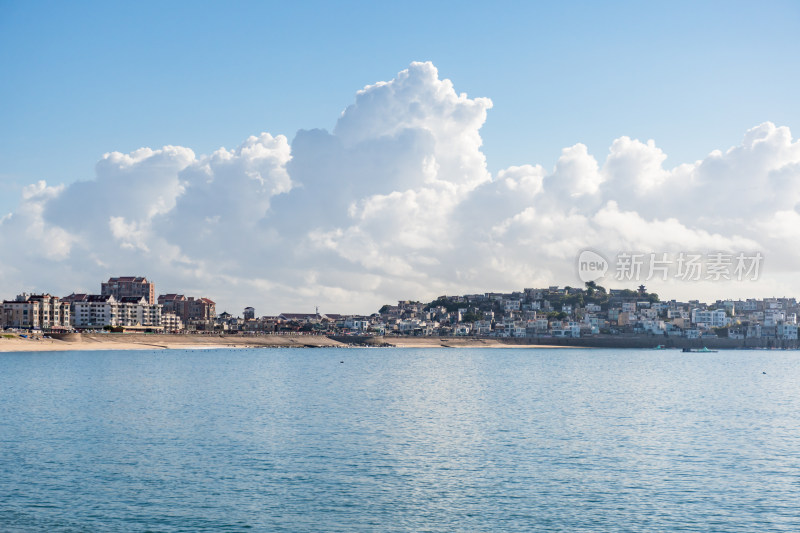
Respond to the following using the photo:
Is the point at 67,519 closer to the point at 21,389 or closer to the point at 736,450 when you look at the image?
the point at 736,450

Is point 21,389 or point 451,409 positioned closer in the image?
point 451,409

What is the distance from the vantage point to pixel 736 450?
152 feet

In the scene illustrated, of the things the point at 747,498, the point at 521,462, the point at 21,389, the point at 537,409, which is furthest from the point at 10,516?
the point at 21,389

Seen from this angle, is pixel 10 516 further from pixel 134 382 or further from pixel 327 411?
pixel 134 382

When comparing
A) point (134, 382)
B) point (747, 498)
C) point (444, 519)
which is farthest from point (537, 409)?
point (134, 382)

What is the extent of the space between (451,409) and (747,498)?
35099 mm

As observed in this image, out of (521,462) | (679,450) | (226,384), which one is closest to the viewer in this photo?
(521,462)

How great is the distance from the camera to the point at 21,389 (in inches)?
3312

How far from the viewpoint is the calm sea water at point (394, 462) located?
102 feet

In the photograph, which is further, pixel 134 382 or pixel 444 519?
pixel 134 382

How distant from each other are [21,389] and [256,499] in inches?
2423

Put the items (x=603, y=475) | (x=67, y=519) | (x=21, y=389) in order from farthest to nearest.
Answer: (x=21, y=389) < (x=603, y=475) < (x=67, y=519)

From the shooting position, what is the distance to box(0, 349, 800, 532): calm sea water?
3112 centimetres

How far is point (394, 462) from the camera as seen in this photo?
4150 cm
